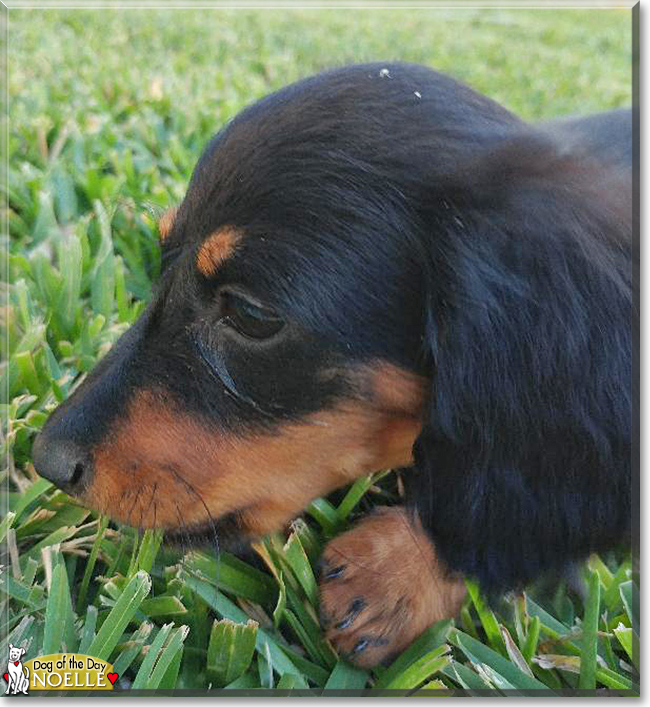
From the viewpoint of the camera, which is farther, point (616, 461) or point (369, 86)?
point (369, 86)

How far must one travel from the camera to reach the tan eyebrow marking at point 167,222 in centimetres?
202

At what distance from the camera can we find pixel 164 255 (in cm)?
203

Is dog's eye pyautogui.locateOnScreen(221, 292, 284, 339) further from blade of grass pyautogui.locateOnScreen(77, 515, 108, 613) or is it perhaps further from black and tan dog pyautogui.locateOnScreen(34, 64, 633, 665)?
blade of grass pyautogui.locateOnScreen(77, 515, 108, 613)

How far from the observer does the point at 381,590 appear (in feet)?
6.70

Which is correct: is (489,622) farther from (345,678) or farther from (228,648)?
(228,648)

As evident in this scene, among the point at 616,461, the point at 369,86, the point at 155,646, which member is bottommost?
the point at 155,646

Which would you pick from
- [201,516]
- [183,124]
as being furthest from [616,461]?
[183,124]

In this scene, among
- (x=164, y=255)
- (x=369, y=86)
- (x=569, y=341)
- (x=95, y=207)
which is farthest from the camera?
(x=95, y=207)

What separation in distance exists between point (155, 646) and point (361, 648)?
501mm

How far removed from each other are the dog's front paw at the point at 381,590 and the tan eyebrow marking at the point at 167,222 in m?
0.93

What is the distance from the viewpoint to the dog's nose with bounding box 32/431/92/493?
6.01 ft

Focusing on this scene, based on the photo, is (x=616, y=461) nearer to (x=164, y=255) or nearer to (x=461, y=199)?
(x=461, y=199)

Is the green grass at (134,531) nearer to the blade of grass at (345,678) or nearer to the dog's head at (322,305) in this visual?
the blade of grass at (345,678)

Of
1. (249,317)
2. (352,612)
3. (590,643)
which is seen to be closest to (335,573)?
(352,612)
